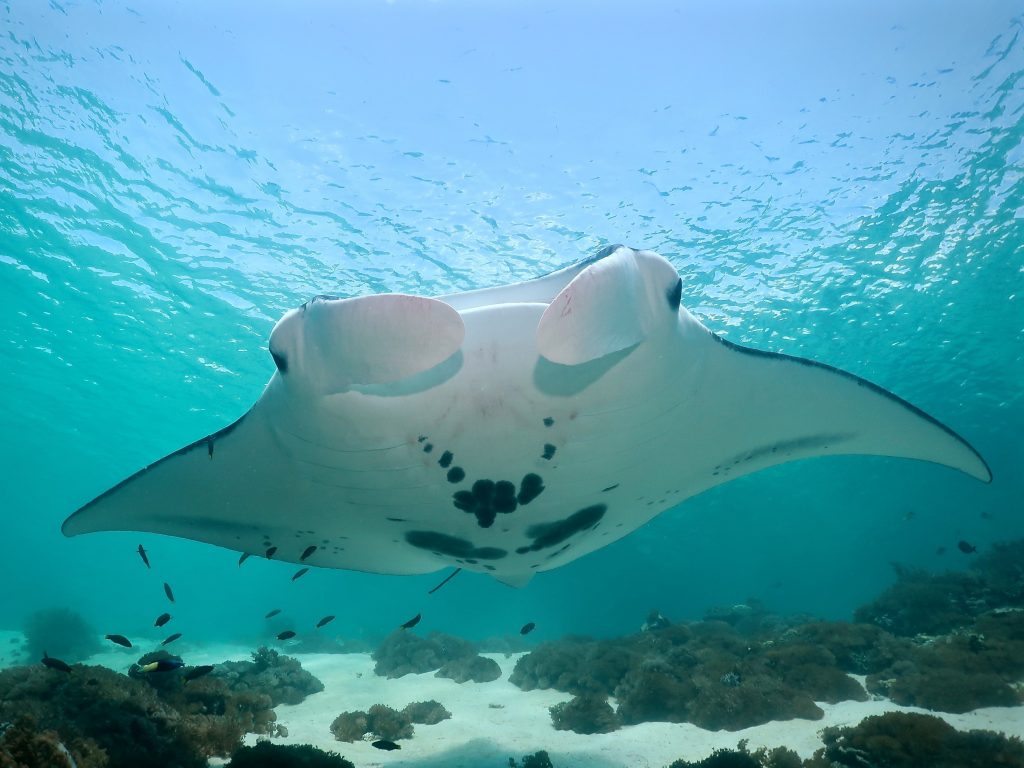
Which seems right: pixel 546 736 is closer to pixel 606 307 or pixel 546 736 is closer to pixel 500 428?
pixel 500 428

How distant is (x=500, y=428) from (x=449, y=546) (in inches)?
60.8

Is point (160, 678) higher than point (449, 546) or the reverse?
the reverse

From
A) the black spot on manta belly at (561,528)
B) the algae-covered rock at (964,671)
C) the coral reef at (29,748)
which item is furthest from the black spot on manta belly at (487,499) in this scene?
the algae-covered rock at (964,671)

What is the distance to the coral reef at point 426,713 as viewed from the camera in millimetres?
7759

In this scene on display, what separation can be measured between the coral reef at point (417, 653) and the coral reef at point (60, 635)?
1336 centimetres

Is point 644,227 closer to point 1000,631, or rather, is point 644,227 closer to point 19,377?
point 1000,631

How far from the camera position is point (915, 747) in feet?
14.1

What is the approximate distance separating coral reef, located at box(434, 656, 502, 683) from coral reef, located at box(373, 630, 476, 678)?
20.0 inches

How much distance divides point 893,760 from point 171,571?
115 metres

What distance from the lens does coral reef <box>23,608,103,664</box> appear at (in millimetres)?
19094

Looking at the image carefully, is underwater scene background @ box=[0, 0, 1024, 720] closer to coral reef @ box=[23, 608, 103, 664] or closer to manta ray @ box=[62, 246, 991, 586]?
manta ray @ box=[62, 246, 991, 586]

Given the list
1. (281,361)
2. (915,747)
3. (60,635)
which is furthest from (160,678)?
(60,635)

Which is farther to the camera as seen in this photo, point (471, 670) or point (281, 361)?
point (471, 670)

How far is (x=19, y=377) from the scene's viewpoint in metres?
25.2
